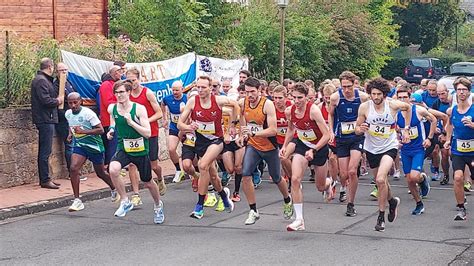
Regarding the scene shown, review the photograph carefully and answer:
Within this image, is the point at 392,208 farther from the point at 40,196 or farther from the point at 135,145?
the point at 40,196

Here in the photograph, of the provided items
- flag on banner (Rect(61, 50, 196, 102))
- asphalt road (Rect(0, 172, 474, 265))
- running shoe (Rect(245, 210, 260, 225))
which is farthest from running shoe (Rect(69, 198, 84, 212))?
flag on banner (Rect(61, 50, 196, 102))

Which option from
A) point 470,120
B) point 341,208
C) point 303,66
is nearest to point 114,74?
point 341,208

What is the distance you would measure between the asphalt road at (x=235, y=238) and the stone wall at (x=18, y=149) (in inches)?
59.8

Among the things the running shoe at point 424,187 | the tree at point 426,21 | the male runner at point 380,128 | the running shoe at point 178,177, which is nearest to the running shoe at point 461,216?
the male runner at point 380,128

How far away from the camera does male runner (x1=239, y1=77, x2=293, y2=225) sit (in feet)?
35.7

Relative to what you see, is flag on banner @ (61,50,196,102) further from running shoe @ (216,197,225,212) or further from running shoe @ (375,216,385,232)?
running shoe @ (375,216,385,232)

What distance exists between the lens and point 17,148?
13641 mm

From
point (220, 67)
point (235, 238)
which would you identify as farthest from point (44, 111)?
point (220, 67)

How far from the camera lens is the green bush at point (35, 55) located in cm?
1415

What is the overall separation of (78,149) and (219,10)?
38.7 feet

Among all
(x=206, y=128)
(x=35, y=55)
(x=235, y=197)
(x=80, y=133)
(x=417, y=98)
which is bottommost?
(x=235, y=197)

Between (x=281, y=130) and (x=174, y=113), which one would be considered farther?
(x=174, y=113)

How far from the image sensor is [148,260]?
342 inches

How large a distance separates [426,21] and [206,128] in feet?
150
